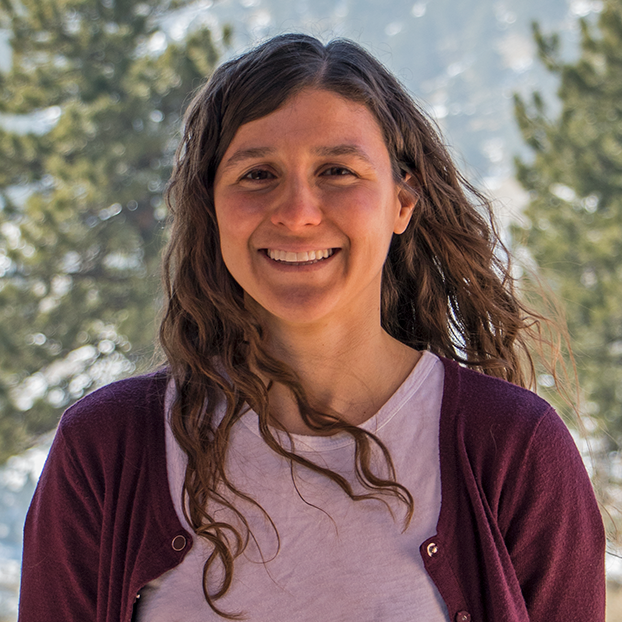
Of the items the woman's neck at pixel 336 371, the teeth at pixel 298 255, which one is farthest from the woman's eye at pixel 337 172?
the woman's neck at pixel 336 371

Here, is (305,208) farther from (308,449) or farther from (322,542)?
(322,542)

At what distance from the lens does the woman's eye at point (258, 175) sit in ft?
4.07

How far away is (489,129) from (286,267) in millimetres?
66909

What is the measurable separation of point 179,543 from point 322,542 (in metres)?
0.22

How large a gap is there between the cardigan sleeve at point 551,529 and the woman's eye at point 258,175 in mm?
595

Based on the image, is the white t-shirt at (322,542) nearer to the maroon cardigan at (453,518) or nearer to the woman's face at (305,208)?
the maroon cardigan at (453,518)

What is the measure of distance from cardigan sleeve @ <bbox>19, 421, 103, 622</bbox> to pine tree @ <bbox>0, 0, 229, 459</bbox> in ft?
26.3

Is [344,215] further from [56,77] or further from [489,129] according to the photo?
[489,129]

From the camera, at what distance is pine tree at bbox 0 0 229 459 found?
933cm

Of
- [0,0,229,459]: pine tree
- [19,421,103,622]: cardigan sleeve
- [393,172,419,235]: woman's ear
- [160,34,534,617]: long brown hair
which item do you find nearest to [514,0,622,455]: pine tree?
[0,0,229,459]: pine tree

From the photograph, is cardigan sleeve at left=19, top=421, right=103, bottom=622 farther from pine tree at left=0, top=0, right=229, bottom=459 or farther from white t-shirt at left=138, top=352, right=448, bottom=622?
pine tree at left=0, top=0, right=229, bottom=459

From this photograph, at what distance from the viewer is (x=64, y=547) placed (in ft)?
4.16

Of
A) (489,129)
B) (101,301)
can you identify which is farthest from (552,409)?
(489,129)

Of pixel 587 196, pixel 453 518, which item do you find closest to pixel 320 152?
pixel 453 518
